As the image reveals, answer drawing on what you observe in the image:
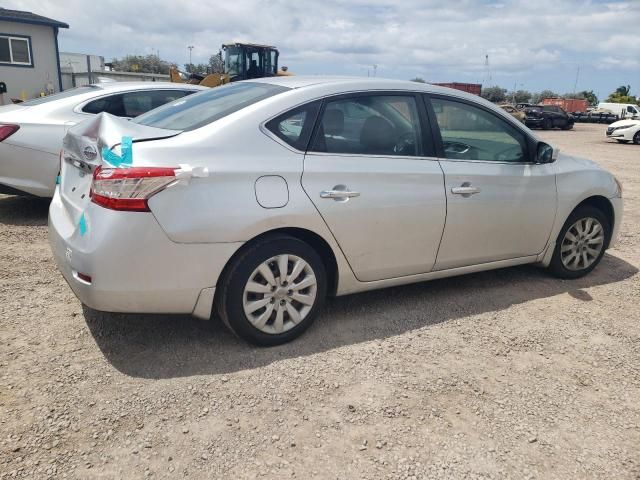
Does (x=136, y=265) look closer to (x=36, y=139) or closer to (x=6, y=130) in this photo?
(x=36, y=139)

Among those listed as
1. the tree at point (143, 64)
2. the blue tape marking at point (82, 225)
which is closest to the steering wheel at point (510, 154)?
the blue tape marking at point (82, 225)

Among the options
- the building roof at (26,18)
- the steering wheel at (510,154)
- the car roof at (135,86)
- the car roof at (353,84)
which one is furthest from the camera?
the building roof at (26,18)

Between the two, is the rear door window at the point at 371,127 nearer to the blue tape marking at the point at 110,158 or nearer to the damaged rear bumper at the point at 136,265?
the damaged rear bumper at the point at 136,265

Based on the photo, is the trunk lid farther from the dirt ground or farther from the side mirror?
the side mirror

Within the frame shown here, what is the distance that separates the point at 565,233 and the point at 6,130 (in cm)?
549

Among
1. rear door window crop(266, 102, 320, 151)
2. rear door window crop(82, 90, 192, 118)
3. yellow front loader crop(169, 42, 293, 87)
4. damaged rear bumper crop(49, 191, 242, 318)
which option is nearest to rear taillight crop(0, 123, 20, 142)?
rear door window crop(82, 90, 192, 118)

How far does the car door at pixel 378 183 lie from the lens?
325 centimetres

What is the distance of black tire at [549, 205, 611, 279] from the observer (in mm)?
4527

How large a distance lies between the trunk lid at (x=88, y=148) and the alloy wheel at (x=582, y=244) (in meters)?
3.42

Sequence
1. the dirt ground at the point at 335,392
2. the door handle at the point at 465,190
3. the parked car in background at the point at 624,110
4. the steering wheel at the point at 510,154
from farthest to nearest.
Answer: the parked car in background at the point at 624,110 < the steering wheel at the point at 510,154 < the door handle at the point at 465,190 < the dirt ground at the point at 335,392

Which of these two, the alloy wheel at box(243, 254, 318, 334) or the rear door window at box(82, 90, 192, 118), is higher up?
the rear door window at box(82, 90, 192, 118)

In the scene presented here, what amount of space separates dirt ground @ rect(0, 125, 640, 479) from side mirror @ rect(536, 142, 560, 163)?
1.14m

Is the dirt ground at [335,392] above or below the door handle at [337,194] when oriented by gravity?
below

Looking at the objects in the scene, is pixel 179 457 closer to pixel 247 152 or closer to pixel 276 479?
pixel 276 479
